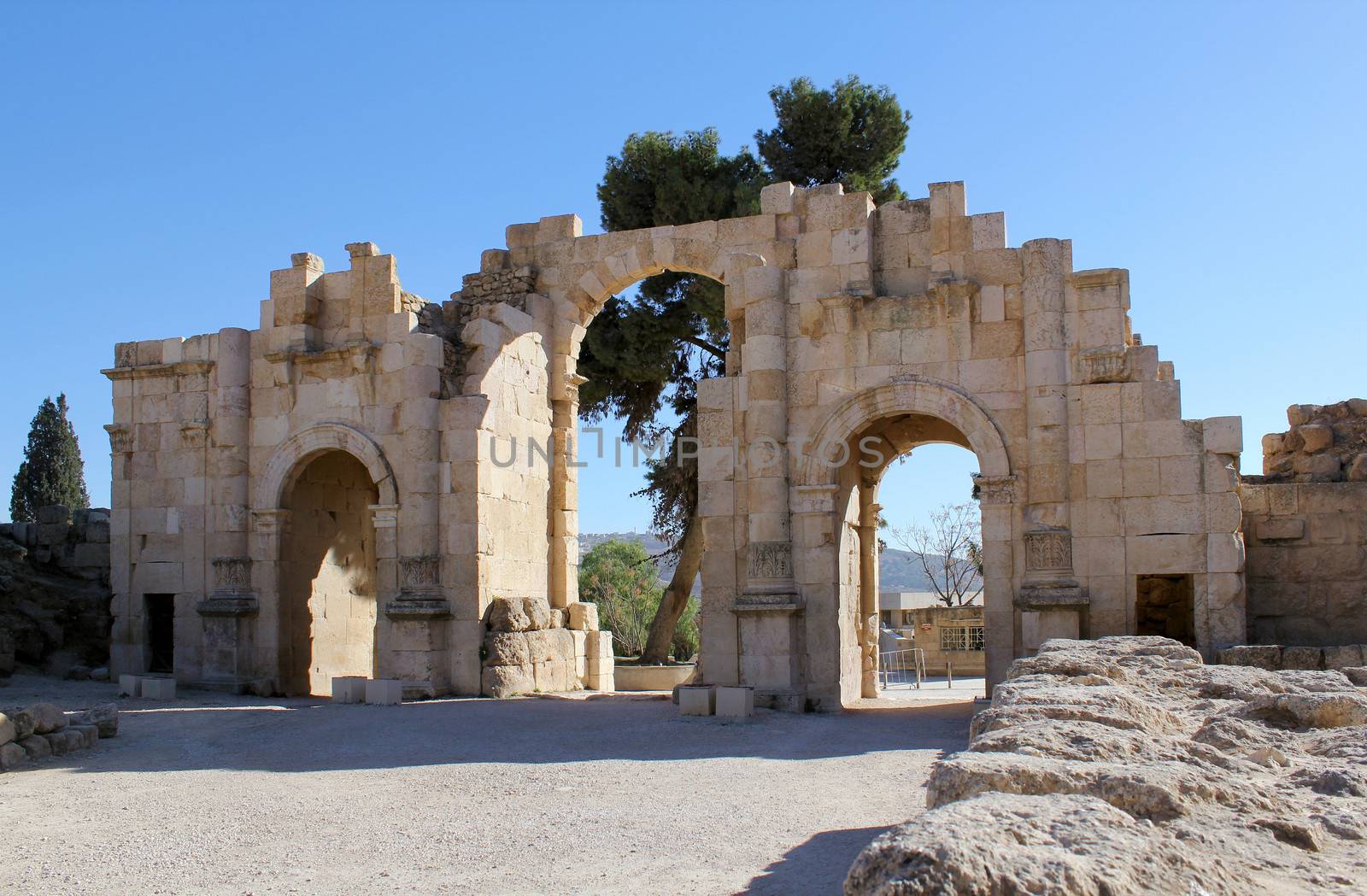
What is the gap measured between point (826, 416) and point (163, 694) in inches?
310

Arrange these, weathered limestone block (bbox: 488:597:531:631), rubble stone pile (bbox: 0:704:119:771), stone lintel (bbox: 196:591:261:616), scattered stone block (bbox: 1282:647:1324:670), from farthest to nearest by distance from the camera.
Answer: stone lintel (bbox: 196:591:261:616) → weathered limestone block (bbox: 488:597:531:631) → scattered stone block (bbox: 1282:647:1324:670) → rubble stone pile (bbox: 0:704:119:771)

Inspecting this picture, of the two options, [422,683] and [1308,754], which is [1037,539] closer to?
[422,683]

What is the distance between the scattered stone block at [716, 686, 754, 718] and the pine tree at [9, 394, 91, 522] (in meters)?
21.0

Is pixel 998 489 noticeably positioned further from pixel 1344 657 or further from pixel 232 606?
pixel 232 606

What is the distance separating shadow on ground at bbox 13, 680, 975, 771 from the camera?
9.28 meters

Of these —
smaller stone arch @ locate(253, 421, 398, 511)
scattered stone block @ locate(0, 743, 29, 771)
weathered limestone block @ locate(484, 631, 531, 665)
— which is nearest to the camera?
scattered stone block @ locate(0, 743, 29, 771)

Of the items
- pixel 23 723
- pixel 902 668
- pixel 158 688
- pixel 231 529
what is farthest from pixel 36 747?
pixel 902 668

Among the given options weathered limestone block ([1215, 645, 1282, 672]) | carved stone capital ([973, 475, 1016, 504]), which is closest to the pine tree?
carved stone capital ([973, 475, 1016, 504])

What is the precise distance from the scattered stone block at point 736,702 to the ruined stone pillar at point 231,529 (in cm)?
633

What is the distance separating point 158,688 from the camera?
13.7 meters

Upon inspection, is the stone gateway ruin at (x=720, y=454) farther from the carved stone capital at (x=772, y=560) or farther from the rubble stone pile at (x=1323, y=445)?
the rubble stone pile at (x=1323, y=445)

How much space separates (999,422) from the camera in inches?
481

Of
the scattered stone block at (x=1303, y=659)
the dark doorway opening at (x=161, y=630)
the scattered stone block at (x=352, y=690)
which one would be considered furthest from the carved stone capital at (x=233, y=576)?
the scattered stone block at (x=1303, y=659)

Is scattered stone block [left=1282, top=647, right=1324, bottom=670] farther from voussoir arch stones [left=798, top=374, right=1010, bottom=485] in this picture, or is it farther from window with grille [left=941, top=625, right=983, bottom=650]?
window with grille [left=941, top=625, right=983, bottom=650]
